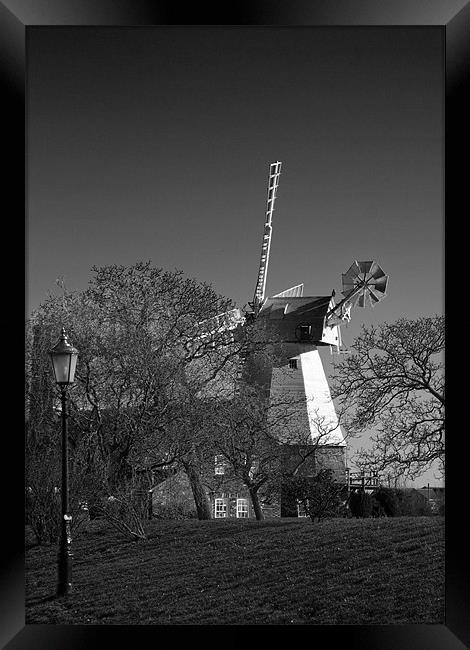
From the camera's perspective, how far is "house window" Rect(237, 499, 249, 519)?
951cm

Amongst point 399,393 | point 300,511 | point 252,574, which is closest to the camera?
point 252,574

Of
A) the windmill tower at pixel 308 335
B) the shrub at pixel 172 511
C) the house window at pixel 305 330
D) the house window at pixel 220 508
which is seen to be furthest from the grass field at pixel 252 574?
the house window at pixel 305 330

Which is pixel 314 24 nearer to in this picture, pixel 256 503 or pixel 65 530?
pixel 65 530

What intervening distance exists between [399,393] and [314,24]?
5787 millimetres

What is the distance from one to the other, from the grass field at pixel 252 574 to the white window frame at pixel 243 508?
335 mm

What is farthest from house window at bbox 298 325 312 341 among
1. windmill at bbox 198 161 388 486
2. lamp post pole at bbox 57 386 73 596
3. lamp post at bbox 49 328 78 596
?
lamp post at bbox 49 328 78 596

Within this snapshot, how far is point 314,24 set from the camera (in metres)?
3.70

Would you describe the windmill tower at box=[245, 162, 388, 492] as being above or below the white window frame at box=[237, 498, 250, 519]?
above

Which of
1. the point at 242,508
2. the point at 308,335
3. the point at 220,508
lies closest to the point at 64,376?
the point at 220,508

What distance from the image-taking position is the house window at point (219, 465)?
370 inches

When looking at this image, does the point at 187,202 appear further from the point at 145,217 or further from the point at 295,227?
the point at 295,227

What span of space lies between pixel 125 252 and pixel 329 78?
9.70 ft

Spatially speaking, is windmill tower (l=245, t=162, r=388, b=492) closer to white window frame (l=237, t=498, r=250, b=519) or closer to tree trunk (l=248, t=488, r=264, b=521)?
tree trunk (l=248, t=488, r=264, b=521)

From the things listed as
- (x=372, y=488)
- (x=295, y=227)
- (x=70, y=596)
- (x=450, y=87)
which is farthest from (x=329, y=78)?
(x=450, y=87)
